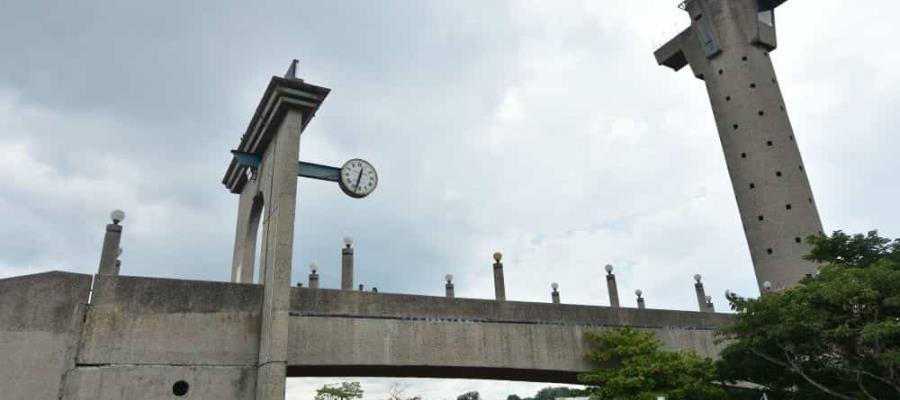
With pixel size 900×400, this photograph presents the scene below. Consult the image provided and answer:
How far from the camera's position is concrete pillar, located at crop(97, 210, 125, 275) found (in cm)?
1255

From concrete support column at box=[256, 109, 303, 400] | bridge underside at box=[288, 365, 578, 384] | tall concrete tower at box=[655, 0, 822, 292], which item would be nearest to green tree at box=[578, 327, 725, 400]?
bridge underside at box=[288, 365, 578, 384]

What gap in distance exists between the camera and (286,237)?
13102mm

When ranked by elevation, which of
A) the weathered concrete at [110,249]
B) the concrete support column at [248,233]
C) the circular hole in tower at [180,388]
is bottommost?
the circular hole in tower at [180,388]

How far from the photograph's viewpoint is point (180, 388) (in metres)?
12.2

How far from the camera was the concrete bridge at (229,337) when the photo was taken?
1149 cm

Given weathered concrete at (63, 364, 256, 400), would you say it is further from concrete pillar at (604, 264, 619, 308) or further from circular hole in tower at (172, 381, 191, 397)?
concrete pillar at (604, 264, 619, 308)

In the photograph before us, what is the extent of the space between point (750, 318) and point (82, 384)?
1474 centimetres

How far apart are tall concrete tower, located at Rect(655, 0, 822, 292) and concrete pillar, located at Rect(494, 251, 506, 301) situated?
2031 cm

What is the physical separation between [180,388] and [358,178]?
6.34 metres

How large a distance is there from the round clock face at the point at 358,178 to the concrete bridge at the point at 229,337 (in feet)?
8.86

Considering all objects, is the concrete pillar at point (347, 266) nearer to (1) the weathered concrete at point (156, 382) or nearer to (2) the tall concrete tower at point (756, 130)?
(1) the weathered concrete at point (156, 382)

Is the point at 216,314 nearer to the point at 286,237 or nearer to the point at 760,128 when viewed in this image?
the point at 286,237

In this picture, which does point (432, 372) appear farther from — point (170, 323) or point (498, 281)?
point (170, 323)

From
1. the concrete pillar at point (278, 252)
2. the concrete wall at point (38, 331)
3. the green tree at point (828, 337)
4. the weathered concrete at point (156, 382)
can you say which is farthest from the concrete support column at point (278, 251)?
the green tree at point (828, 337)
